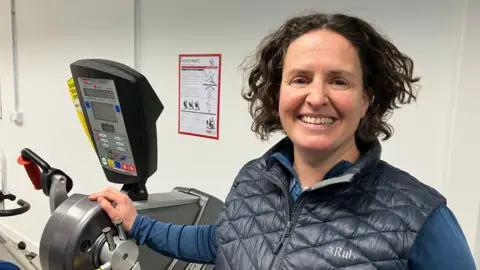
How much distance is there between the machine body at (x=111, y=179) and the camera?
3.66 ft

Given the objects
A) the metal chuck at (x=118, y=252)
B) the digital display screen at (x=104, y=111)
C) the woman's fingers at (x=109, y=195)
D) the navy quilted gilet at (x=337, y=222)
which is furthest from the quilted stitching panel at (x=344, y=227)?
the digital display screen at (x=104, y=111)

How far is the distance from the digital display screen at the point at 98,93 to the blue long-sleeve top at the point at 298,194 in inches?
16.4

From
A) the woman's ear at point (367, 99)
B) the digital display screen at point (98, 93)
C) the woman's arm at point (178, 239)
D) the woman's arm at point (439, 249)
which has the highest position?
the woman's ear at point (367, 99)

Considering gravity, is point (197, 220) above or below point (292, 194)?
below

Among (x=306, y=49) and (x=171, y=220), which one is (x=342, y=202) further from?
(x=171, y=220)

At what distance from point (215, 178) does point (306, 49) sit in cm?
144

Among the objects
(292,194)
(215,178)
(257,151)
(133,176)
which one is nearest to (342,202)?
(292,194)

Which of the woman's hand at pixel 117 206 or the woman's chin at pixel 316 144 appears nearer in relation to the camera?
the woman's chin at pixel 316 144

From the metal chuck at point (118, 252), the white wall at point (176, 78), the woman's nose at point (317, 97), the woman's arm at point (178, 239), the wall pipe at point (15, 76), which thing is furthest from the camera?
the wall pipe at point (15, 76)

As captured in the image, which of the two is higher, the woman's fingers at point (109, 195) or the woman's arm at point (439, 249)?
the woman's arm at point (439, 249)

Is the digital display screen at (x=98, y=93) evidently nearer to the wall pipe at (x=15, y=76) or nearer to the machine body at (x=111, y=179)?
the machine body at (x=111, y=179)

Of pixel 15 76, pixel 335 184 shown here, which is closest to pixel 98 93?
pixel 335 184

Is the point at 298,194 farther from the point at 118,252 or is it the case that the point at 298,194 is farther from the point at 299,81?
the point at 118,252

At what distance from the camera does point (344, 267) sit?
0.84 m
